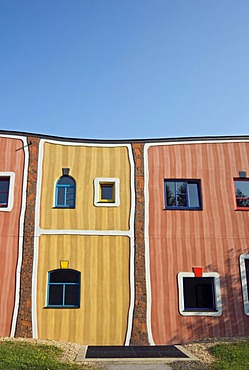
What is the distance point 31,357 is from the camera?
8727 mm

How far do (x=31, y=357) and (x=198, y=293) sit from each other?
6083 millimetres

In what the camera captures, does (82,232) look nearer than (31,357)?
No

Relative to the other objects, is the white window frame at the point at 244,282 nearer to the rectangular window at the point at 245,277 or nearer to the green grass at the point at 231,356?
the rectangular window at the point at 245,277

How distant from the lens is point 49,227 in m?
12.5

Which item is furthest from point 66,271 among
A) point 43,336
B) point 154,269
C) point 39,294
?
point 154,269

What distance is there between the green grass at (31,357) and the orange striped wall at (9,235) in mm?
1501

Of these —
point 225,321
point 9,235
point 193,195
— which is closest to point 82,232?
point 9,235

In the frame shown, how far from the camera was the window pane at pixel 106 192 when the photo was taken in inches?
519

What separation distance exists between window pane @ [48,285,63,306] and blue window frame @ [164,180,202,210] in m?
4.75

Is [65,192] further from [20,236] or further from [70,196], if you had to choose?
[20,236]

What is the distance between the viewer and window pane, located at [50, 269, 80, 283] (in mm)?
12047

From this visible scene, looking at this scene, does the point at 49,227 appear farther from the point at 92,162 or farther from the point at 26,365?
the point at 26,365

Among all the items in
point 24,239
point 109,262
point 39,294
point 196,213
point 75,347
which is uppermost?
point 196,213

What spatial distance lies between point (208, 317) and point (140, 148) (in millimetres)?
6464
